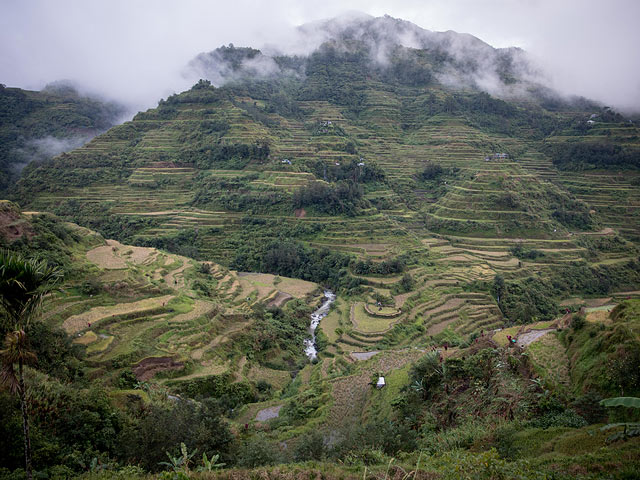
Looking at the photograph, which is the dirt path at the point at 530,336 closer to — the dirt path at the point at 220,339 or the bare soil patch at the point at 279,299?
the dirt path at the point at 220,339

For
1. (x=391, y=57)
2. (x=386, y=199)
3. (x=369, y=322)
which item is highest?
(x=391, y=57)

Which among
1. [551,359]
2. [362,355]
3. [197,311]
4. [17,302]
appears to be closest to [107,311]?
[197,311]

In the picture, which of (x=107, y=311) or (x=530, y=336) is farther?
(x=107, y=311)

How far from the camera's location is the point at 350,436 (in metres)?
10.2

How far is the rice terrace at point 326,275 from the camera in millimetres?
8047

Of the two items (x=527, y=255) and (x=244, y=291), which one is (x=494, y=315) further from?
(x=244, y=291)

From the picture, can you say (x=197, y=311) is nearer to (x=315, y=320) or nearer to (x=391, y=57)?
(x=315, y=320)

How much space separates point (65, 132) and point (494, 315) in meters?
69.5

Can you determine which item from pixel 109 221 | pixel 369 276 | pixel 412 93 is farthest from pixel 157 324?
pixel 412 93

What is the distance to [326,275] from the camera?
33.8m

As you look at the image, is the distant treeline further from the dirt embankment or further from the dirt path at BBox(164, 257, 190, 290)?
the dirt embankment

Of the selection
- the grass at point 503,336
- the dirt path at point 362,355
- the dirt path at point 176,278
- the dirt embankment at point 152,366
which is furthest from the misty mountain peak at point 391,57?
the grass at point 503,336

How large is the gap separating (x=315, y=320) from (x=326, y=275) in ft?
21.2

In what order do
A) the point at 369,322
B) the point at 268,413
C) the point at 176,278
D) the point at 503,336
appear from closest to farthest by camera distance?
the point at 503,336 < the point at 268,413 < the point at 369,322 < the point at 176,278
